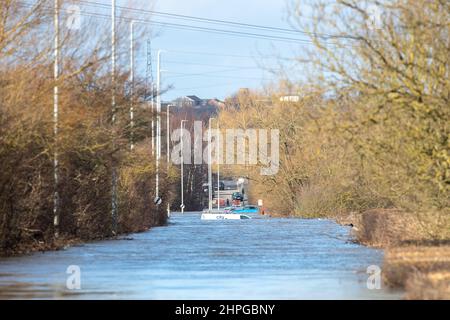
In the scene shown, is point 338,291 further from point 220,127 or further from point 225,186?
point 225,186

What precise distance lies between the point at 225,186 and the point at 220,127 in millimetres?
47951

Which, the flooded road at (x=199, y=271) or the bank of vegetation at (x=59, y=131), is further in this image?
the bank of vegetation at (x=59, y=131)

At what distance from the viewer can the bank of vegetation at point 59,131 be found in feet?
105

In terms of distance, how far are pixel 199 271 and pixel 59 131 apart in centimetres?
1090

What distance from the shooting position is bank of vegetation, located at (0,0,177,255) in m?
32.1

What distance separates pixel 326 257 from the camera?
3200cm

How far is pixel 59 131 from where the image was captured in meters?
35.8

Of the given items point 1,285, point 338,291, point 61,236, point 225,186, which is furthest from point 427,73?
point 225,186

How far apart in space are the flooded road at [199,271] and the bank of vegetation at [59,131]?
141 centimetres

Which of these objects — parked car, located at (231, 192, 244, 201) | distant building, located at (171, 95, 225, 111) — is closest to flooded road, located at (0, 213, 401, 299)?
parked car, located at (231, 192, 244, 201)
